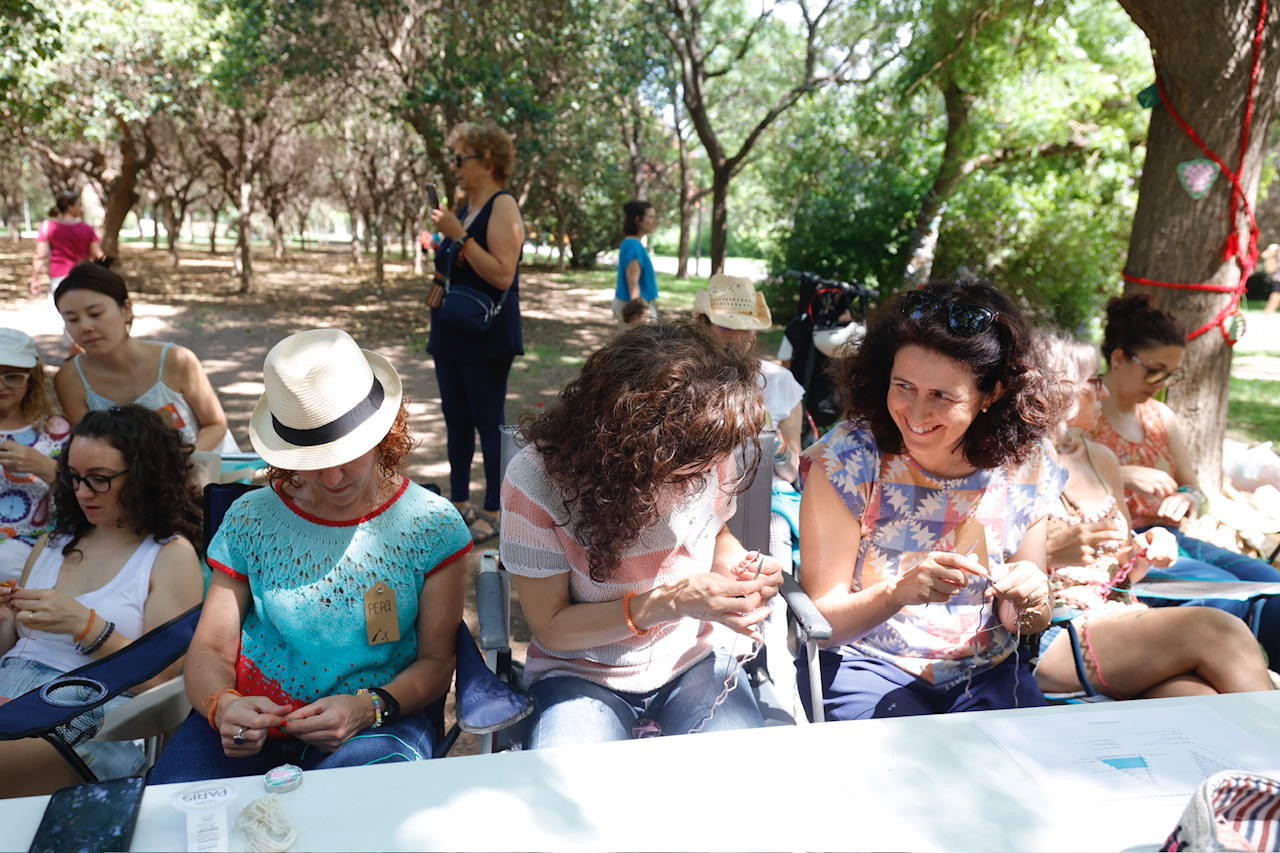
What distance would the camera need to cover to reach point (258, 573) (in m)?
1.96

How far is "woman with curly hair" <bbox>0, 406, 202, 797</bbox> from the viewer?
2205mm

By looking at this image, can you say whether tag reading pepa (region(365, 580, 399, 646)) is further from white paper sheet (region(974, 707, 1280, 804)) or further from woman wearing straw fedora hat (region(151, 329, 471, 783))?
white paper sheet (region(974, 707, 1280, 804))

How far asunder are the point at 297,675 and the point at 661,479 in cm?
92

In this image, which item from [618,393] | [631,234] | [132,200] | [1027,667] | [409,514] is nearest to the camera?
[618,393]

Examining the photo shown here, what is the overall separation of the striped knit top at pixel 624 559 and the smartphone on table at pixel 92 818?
0.86 m

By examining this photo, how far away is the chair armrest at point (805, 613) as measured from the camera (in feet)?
6.67

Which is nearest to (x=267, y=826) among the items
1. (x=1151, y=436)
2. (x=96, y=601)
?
(x=96, y=601)

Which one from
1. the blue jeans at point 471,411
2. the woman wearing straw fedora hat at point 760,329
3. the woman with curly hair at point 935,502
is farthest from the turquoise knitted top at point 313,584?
the blue jeans at point 471,411

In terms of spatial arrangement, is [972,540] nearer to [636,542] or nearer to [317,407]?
[636,542]

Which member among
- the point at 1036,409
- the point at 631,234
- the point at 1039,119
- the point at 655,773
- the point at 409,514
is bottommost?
the point at 655,773

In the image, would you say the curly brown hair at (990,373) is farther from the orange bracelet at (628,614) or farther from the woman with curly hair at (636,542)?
the orange bracelet at (628,614)

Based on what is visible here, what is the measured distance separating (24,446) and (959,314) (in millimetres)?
2798

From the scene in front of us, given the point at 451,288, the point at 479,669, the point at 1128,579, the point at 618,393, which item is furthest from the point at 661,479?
the point at 451,288

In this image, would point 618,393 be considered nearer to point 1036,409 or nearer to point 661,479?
point 661,479
